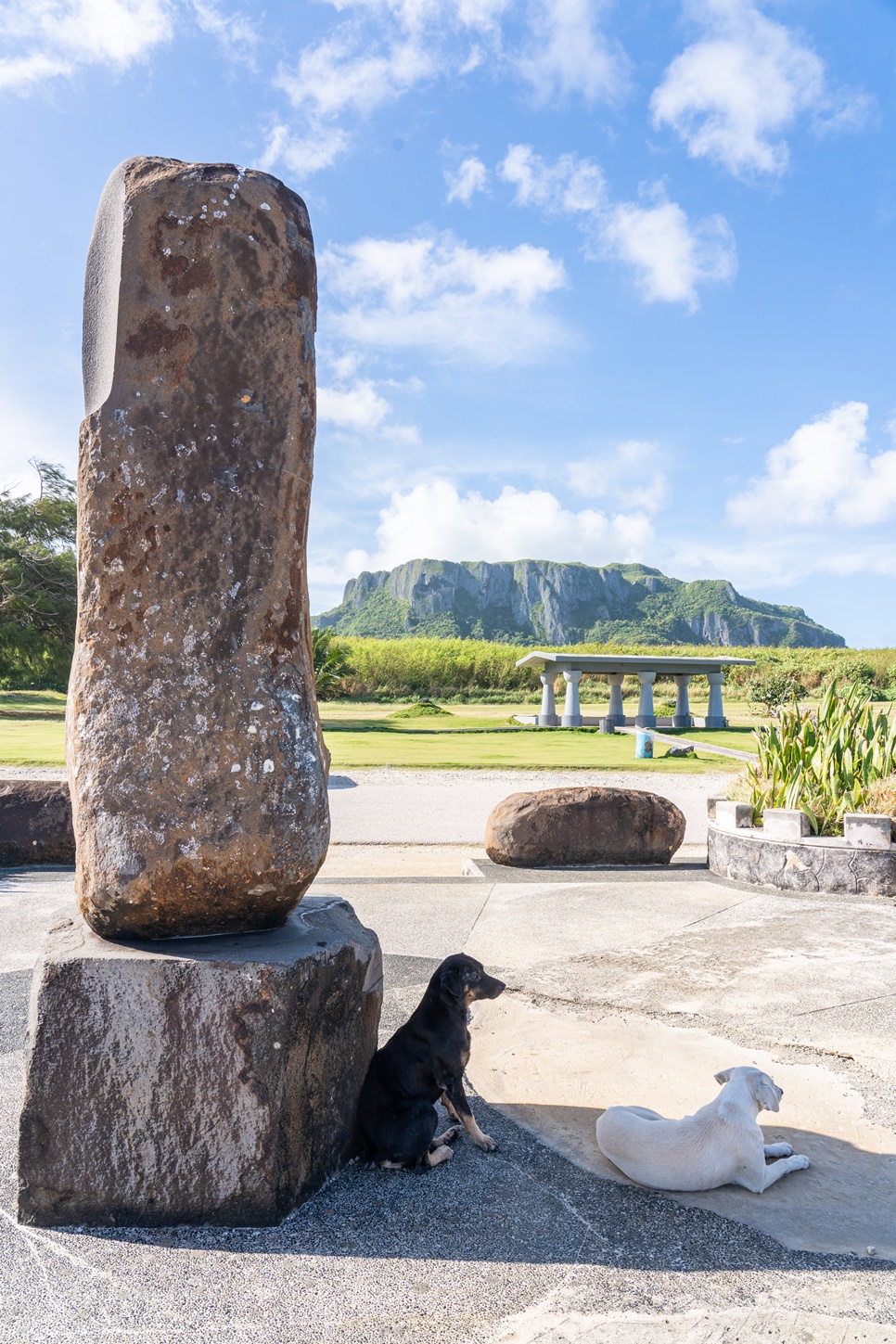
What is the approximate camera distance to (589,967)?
5.26 meters

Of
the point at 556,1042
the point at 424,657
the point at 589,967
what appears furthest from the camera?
the point at 424,657

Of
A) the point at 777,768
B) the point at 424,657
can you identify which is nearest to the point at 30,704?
the point at 424,657

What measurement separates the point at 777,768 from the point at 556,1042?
17.5 feet

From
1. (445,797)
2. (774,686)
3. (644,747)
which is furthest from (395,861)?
(774,686)

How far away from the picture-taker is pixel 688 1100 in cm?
346

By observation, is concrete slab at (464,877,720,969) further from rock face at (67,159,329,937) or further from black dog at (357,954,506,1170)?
rock face at (67,159,329,937)

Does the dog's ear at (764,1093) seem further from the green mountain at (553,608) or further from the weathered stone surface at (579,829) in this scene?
the green mountain at (553,608)

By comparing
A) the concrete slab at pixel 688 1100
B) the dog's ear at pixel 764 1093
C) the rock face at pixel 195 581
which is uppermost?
the rock face at pixel 195 581

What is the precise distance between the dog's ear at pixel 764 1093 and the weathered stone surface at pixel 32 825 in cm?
712

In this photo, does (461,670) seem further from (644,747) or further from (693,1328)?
(693,1328)

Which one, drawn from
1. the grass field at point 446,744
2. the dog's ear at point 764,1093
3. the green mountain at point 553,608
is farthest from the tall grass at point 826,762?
the green mountain at point 553,608

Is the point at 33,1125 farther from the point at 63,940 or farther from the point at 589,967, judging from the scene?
the point at 589,967

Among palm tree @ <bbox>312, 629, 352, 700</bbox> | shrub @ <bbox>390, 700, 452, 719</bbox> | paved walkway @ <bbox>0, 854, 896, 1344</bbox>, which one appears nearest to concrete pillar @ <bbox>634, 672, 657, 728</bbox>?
shrub @ <bbox>390, 700, 452, 719</bbox>

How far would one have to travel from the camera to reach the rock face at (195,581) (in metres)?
2.86
